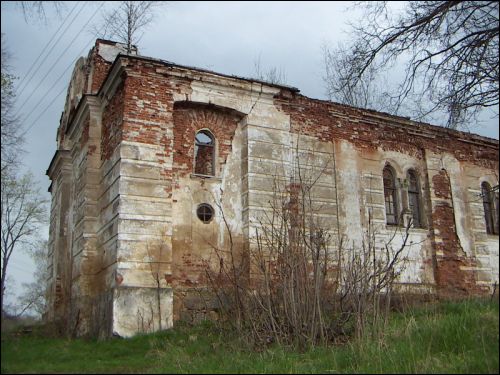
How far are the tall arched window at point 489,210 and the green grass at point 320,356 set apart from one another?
9136 mm

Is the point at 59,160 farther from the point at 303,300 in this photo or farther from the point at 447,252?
the point at 447,252

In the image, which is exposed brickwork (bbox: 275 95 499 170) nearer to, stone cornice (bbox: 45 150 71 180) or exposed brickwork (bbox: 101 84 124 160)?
exposed brickwork (bbox: 101 84 124 160)

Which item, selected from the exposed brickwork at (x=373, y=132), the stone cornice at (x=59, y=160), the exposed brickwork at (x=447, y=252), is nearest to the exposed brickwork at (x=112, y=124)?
the stone cornice at (x=59, y=160)

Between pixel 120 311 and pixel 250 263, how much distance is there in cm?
277

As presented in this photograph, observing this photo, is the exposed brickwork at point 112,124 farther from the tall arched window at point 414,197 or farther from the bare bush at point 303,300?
the tall arched window at point 414,197

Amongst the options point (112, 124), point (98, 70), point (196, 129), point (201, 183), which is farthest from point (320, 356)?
point (98, 70)

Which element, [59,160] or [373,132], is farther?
[59,160]

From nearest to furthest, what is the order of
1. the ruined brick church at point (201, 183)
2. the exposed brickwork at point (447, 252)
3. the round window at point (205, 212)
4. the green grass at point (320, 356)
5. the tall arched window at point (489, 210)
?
the green grass at point (320, 356)
the ruined brick church at point (201, 183)
the round window at point (205, 212)
the exposed brickwork at point (447, 252)
the tall arched window at point (489, 210)

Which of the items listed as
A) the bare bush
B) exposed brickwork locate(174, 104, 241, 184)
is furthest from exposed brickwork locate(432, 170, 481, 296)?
the bare bush

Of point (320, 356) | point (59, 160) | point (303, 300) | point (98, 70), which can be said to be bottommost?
point (320, 356)

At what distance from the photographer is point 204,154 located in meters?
12.9

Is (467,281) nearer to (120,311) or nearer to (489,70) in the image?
(489,70)

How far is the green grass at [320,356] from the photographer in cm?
622

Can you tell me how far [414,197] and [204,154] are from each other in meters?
6.29
